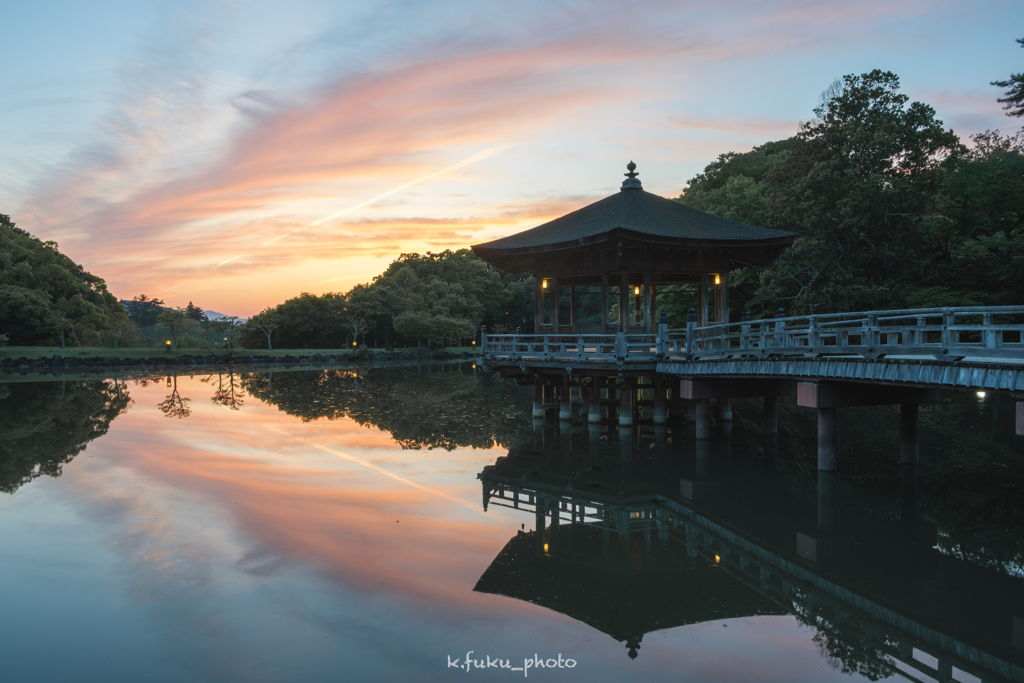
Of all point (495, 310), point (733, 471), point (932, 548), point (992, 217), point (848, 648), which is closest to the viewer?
point (848, 648)

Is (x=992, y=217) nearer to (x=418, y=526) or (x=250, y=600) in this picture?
(x=418, y=526)

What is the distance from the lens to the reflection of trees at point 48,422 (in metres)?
15.6

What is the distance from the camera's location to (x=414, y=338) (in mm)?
73188

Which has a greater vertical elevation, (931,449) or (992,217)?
(992,217)

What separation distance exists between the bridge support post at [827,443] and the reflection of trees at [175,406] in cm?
2095

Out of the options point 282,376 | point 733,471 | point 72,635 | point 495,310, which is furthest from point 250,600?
point 495,310

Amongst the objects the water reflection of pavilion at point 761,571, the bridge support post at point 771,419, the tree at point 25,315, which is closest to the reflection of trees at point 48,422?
the water reflection of pavilion at point 761,571

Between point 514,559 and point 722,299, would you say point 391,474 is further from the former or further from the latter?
point 722,299

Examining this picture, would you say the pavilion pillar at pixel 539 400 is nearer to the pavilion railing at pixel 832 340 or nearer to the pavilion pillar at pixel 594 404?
the pavilion railing at pixel 832 340

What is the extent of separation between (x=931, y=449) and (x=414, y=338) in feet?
200

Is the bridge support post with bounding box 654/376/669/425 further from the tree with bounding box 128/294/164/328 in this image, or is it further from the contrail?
the tree with bounding box 128/294/164/328

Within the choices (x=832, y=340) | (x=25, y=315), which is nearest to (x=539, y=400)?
(x=832, y=340)

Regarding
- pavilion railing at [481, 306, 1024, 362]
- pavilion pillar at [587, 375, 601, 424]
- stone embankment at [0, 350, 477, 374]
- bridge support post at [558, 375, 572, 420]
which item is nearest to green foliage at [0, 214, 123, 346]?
stone embankment at [0, 350, 477, 374]

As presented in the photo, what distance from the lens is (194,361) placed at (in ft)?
176
